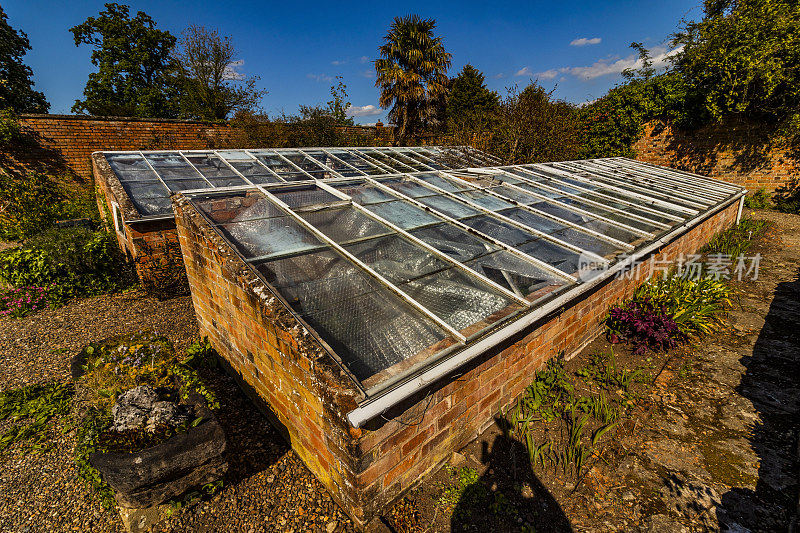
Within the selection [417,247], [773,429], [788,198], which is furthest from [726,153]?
[417,247]

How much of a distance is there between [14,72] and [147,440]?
26.2 meters

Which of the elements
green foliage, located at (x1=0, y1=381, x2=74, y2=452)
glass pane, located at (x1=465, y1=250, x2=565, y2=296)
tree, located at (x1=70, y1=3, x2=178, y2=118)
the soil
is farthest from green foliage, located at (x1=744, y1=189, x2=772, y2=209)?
tree, located at (x1=70, y1=3, x2=178, y2=118)

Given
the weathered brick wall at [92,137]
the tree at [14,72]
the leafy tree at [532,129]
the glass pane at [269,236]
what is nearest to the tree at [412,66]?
the leafy tree at [532,129]

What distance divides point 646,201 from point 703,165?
10.4 m

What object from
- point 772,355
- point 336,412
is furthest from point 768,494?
point 336,412

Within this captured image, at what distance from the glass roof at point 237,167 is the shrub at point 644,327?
21.2 ft

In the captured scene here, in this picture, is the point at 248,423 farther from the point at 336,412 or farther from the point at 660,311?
the point at 660,311

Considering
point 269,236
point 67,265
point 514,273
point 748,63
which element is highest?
point 748,63

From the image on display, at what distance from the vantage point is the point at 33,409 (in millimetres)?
3551

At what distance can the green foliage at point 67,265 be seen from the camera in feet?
19.6

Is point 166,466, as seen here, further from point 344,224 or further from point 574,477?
point 574,477

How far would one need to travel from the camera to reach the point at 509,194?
18.2 feet

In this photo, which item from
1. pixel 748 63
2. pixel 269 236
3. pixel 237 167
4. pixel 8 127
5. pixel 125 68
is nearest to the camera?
pixel 269 236

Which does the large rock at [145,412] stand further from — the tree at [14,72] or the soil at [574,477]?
the tree at [14,72]
